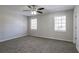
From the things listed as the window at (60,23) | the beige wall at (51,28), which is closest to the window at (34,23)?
the beige wall at (51,28)

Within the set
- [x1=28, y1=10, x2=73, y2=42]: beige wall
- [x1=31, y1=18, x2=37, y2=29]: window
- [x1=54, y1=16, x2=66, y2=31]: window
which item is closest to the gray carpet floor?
[x1=28, y1=10, x2=73, y2=42]: beige wall

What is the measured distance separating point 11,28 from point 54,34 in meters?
3.21

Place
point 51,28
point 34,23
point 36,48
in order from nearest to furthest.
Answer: point 36,48
point 51,28
point 34,23

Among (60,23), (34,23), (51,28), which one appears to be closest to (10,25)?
(34,23)

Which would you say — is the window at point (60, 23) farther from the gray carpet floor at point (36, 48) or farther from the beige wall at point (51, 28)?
the gray carpet floor at point (36, 48)

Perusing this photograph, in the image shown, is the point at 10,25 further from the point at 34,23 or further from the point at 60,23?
the point at 60,23

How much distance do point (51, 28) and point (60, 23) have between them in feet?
2.51

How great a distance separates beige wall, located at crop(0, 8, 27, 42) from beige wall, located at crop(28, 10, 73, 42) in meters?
1.41

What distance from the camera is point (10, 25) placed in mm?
4797

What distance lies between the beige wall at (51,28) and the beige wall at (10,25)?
1409 mm

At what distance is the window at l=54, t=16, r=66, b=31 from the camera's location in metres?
4.66

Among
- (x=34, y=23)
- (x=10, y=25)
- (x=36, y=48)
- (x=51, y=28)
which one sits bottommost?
(x=36, y=48)
